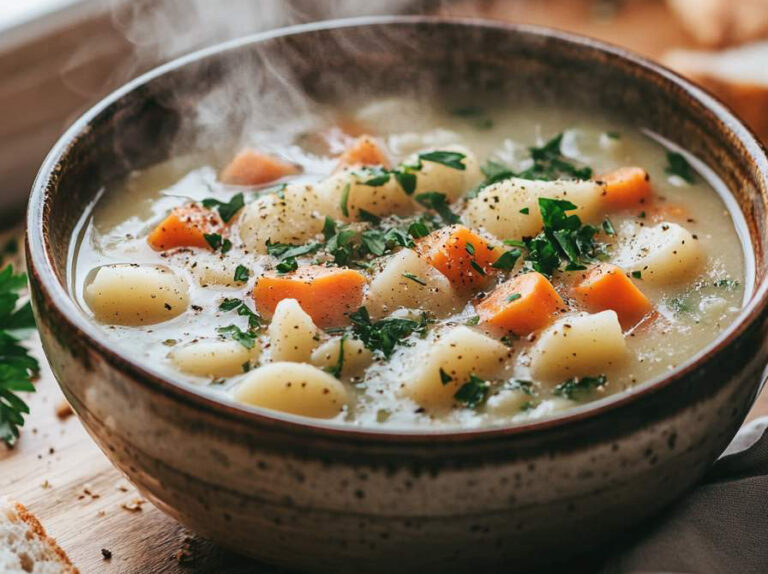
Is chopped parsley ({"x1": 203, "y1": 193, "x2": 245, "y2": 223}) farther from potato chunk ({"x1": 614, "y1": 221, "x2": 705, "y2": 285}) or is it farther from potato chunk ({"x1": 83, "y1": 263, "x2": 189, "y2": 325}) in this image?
potato chunk ({"x1": 614, "y1": 221, "x2": 705, "y2": 285})

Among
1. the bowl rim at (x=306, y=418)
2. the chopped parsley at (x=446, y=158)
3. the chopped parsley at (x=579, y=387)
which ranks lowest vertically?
the chopped parsley at (x=579, y=387)

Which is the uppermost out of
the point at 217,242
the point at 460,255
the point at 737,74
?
the point at 460,255

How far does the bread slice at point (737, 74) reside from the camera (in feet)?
12.7

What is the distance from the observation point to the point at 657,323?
2.08 meters

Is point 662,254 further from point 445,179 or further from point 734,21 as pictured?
point 734,21

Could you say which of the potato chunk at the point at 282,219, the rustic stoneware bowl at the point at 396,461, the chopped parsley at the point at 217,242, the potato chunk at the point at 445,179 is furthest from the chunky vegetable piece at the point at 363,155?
the rustic stoneware bowl at the point at 396,461

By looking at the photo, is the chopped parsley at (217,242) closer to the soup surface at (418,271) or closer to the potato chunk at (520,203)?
the soup surface at (418,271)

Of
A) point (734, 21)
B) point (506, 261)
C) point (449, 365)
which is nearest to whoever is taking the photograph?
point (449, 365)

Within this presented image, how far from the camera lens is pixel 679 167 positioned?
8.71ft

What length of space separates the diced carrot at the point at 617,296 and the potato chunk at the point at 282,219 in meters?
0.67

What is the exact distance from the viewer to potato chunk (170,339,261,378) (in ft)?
6.19

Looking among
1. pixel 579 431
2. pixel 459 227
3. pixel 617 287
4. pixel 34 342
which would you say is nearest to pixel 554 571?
pixel 579 431

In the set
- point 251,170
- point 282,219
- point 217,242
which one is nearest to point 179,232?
point 217,242

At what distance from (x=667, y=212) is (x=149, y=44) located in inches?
99.4
